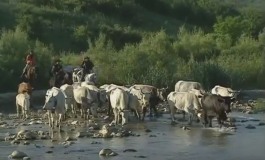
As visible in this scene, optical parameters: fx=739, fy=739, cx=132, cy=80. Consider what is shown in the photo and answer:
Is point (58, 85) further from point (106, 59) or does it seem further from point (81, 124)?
point (106, 59)

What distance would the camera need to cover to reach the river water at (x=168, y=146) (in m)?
19.0

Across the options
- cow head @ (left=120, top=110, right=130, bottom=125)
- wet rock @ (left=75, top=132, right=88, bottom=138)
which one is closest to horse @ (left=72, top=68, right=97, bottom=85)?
cow head @ (left=120, top=110, right=130, bottom=125)

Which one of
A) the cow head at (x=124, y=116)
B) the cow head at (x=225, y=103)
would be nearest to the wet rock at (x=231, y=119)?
the cow head at (x=225, y=103)

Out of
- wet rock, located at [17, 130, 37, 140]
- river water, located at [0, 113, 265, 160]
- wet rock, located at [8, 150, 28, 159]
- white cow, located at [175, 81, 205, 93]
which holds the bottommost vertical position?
river water, located at [0, 113, 265, 160]

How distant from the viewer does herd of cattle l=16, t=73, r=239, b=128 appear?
2459 centimetres

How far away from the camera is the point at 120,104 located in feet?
86.1

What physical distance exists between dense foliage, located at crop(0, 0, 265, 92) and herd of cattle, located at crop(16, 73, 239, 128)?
10.2m

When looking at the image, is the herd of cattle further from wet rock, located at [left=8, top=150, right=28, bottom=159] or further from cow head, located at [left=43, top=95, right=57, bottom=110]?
wet rock, located at [left=8, top=150, right=28, bottom=159]

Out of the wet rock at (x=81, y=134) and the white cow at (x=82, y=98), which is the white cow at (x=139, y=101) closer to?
the white cow at (x=82, y=98)

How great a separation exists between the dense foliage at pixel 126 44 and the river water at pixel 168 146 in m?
16.1

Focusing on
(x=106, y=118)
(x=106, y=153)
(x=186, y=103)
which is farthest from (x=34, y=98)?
(x=106, y=153)

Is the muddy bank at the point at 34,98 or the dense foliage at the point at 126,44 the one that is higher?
the dense foliage at the point at 126,44

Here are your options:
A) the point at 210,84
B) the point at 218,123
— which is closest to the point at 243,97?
the point at 210,84

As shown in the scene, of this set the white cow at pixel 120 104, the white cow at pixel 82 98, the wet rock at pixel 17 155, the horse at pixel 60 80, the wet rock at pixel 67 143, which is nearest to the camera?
the wet rock at pixel 17 155
